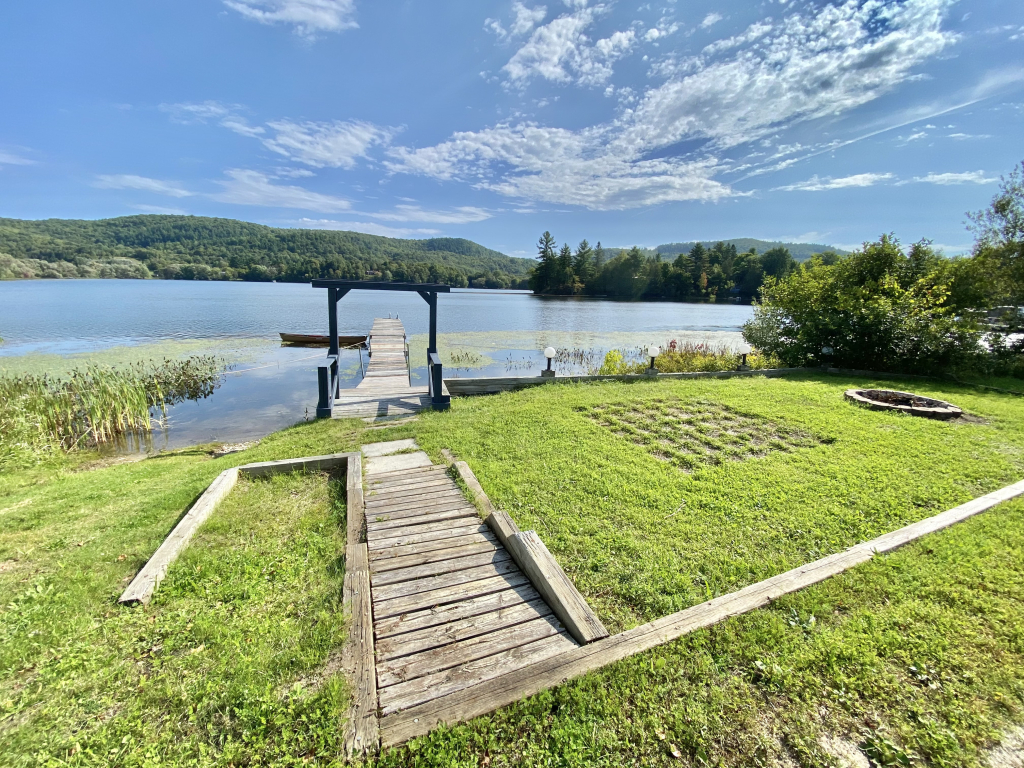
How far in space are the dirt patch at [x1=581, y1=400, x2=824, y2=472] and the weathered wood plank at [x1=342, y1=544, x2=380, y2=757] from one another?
3776 millimetres

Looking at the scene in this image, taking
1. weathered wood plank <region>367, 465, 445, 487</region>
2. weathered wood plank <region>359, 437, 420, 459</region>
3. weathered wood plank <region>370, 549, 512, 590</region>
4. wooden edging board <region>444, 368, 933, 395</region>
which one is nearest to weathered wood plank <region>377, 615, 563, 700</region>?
weathered wood plank <region>370, 549, 512, 590</region>

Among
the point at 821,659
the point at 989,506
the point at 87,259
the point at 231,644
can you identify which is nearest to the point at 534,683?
the point at 821,659

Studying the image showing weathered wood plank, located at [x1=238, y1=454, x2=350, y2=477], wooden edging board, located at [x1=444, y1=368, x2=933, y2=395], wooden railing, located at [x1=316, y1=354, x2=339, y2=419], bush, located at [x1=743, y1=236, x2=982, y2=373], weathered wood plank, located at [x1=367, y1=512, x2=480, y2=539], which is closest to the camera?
weathered wood plank, located at [x1=367, y1=512, x2=480, y2=539]

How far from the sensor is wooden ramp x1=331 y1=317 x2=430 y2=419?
304 inches

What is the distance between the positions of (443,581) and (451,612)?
1.01 ft

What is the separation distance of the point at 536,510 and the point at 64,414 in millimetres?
10461

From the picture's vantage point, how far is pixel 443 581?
2.94 m

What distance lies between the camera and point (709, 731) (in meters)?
1.92

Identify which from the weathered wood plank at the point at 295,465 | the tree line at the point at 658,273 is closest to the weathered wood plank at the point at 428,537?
the weathered wood plank at the point at 295,465

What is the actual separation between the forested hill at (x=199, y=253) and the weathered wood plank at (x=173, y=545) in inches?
2355

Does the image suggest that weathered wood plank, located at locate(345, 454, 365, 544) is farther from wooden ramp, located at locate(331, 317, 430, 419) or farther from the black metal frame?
the black metal frame

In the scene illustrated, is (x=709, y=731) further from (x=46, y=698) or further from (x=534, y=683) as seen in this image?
(x=46, y=698)

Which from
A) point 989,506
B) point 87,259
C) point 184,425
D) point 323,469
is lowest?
point 184,425

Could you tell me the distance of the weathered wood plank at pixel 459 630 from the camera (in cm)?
237
